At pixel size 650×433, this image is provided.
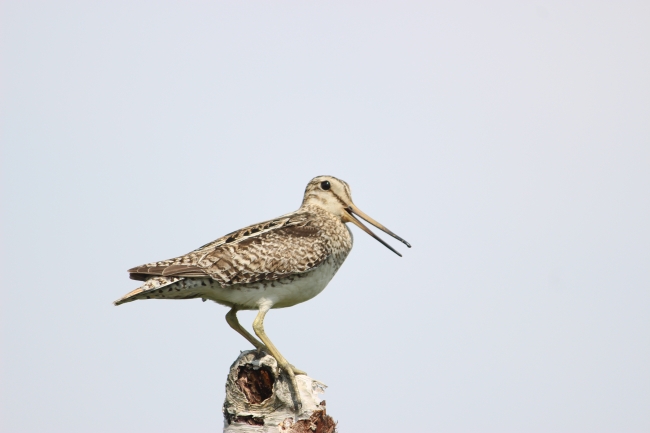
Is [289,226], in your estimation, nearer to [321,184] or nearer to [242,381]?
[321,184]

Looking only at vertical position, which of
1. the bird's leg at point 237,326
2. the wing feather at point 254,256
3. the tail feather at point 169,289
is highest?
the wing feather at point 254,256

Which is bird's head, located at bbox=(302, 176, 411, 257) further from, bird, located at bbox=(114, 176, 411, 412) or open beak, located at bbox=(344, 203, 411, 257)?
bird, located at bbox=(114, 176, 411, 412)

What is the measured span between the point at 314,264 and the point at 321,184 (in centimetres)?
199

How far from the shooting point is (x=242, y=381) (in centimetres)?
902

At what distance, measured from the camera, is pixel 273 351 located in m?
9.86

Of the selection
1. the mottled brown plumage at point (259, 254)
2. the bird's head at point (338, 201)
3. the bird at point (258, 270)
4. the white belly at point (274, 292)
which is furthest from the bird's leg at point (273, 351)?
the bird's head at point (338, 201)

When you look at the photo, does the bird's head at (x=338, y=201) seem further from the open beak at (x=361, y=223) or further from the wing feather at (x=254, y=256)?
the wing feather at (x=254, y=256)

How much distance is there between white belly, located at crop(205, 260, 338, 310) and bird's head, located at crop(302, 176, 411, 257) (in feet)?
4.71

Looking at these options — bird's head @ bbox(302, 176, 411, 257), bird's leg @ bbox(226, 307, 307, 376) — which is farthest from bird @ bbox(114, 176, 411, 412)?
bird's head @ bbox(302, 176, 411, 257)

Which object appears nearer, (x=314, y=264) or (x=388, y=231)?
(x=314, y=264)

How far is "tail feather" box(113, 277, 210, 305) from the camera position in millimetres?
9961

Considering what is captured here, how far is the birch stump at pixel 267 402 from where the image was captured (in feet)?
28.2

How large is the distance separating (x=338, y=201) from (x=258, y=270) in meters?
2.37

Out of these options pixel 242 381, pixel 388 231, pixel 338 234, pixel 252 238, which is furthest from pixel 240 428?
pixel 388 231
